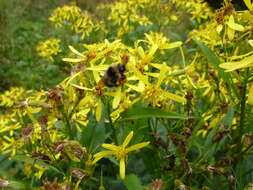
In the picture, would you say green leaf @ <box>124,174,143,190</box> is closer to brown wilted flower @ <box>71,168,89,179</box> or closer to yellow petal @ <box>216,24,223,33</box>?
brown wilted flower @ <box>71,168,89,179</box>

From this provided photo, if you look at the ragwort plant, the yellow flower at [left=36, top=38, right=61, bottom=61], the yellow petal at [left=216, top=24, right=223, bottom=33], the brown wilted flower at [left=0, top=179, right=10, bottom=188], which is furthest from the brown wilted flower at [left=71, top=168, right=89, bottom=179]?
the yellow flower at [left=36, top=38, right=61, bottom=61]

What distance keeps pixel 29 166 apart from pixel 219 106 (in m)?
1.02

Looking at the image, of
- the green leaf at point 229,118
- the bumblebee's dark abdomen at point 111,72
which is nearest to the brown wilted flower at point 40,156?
the bumblebee's dark abdomen at point 111,72

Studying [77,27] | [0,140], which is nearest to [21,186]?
[0,140]

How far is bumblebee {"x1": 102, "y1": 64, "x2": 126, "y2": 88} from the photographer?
107 cm

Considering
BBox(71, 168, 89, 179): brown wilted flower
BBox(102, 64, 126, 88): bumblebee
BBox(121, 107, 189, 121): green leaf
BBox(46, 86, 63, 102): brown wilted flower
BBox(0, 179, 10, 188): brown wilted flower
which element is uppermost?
BBox(102, 64, 126, 88): bumblebee

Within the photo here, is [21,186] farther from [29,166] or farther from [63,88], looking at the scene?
[29,166]

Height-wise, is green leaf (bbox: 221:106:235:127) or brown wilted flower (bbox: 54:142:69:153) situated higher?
brown wilted flower (bbox: 54:142:69:153)

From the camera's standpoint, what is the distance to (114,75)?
3.53 feet

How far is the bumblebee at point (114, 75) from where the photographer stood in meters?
1.07

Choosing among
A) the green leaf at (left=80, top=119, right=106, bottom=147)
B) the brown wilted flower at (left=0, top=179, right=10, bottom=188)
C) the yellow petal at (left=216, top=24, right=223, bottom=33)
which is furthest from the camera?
the yellow petal at (left=216, top=24, right=223, bottom=33)

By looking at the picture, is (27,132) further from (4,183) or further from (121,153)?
(121,153)

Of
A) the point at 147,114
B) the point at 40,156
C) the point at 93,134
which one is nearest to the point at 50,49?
the point at 93,134

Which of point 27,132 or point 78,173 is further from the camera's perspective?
point 27,132
